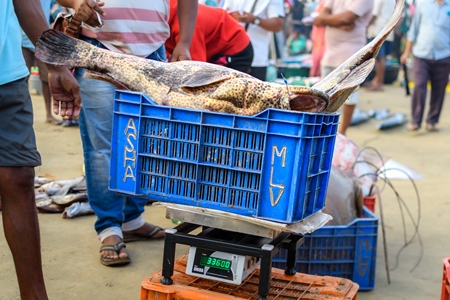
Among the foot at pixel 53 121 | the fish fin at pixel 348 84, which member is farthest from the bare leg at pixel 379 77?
the fish fin at pixel 348 84

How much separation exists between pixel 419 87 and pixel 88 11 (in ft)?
24.3

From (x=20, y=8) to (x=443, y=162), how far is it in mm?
6114

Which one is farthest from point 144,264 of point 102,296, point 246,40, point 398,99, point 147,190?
point 398,99

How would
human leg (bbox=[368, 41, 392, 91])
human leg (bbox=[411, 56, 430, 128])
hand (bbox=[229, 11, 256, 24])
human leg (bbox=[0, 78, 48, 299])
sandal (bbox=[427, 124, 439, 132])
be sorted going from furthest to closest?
human leg (bbox=[368, 41, 392, 91]) < sandal (bbox=[427, 124, 439, 132]) < human leg (bbox=[411, 56, 430, 128]) < hand (bbox=[229, 11, 256, 24]) < human leg (bbox=[0, 78, 48, 299])

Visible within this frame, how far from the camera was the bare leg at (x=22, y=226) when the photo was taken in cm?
248

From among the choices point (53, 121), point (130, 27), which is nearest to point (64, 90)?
point (130, 27)

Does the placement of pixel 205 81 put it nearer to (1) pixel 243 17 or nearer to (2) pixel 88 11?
(2) pixel 88 11

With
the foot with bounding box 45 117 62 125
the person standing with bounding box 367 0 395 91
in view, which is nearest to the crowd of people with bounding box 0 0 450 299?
the foot with bounding box 45 117 62 125

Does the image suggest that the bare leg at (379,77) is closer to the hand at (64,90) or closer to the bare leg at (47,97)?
the bare leg at (47,97)

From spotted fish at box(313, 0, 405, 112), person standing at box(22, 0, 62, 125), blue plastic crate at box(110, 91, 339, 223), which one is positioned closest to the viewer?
blue plastic crate at box(110, 91, 339, 223)

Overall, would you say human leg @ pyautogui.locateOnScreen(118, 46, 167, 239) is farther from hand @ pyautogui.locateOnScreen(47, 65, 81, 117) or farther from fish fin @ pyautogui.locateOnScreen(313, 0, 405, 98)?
fish fin @ pyautogui.locateOnScreen(313, 0, 405, 98)

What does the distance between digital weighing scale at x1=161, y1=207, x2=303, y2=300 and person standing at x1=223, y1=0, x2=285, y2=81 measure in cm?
357

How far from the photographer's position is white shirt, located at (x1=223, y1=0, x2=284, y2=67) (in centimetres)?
598

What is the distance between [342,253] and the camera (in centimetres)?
353
